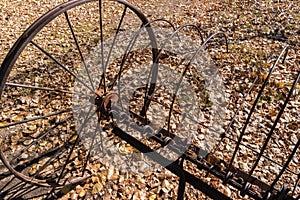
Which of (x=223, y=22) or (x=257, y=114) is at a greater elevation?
(x=223, y=22)

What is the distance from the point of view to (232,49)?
4.53 meters

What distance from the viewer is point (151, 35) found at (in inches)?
100.0

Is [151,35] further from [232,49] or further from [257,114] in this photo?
[232,49]

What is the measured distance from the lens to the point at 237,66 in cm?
420

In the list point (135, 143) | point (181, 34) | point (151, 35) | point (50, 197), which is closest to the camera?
point (135, 143)

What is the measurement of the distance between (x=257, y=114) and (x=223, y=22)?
2451 millimetres

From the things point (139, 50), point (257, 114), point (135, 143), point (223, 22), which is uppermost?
point (223, 22)

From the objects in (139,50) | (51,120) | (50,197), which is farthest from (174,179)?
(139,50)

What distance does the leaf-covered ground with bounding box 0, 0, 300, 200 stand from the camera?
2.85 m

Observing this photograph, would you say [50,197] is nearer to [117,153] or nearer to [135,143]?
[117,153]

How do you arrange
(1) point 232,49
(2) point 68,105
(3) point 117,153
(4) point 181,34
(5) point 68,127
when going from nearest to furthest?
(3) point 117,153 → (5) point 68,127 → (2) point 68,105 → (1) point 232,49 → (4) point 181,34

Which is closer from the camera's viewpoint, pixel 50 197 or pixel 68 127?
pixel 50 197

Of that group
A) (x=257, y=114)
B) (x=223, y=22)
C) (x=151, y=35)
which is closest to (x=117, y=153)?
(x=151, y=35)

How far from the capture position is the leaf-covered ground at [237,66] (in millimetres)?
2846
